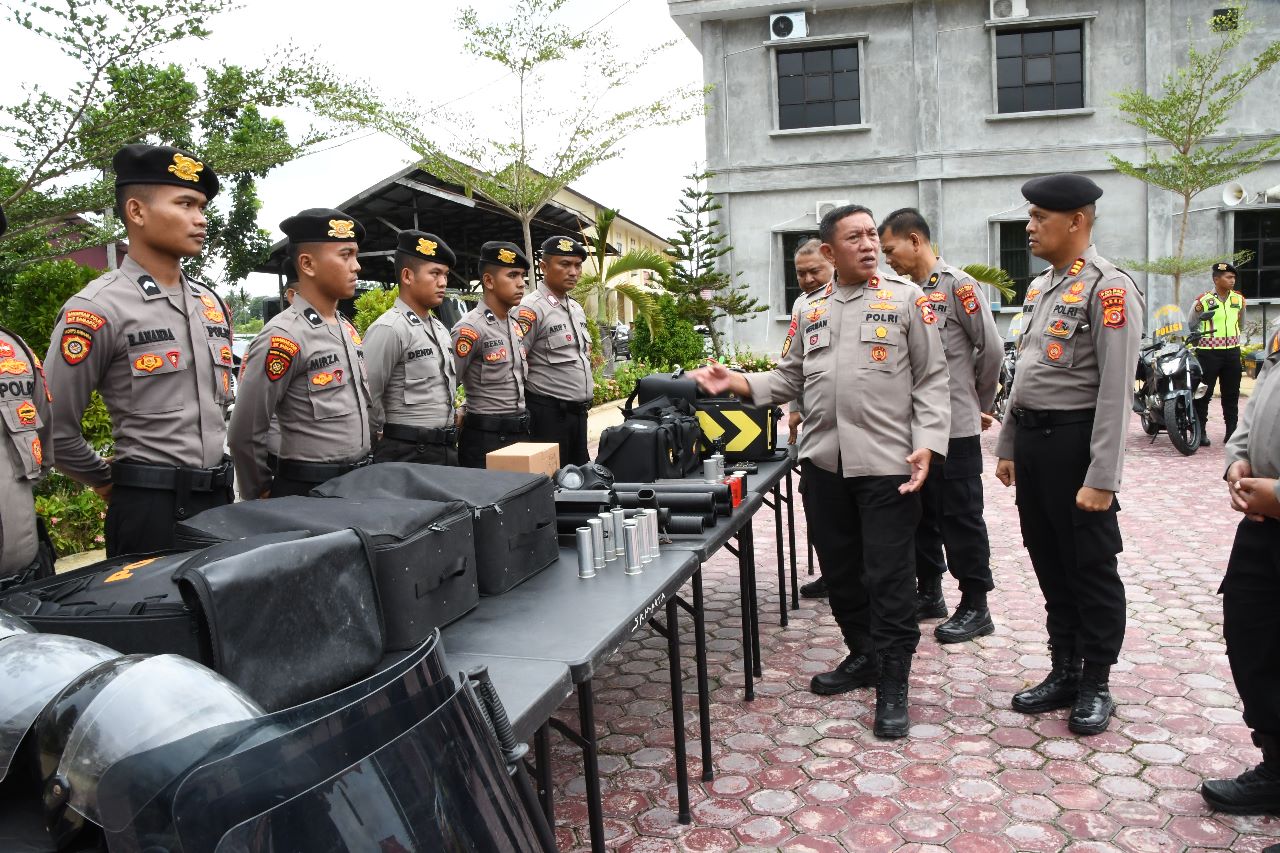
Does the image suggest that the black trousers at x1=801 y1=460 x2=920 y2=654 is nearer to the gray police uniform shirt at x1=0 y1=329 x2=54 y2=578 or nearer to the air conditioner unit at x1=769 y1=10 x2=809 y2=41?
the gray police uniform shirt at x1=0 y1=329 x2=54 y2=578

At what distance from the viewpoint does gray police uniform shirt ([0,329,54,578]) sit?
7.50 feet

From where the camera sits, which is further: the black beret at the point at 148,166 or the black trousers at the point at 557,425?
→ the black trousers at the point at 557,425

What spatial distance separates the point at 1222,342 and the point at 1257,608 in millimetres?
7403

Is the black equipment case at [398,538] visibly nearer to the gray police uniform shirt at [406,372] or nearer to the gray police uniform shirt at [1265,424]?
the gray police uniform shirt at [1265,424]

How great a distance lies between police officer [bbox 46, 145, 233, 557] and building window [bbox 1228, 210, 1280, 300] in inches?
657

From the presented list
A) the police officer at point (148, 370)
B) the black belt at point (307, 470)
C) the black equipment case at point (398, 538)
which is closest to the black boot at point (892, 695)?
the black equipment case at point (398, 538)

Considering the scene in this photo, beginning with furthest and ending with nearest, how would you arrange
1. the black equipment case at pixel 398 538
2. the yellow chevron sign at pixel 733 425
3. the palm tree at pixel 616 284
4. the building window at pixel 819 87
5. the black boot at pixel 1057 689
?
1. the building window at pixel 819 87
2. the palm tree at pixel 616 284
3. the yellow chevron sign at pixel 733 425
4. the black boot at pixel 1057 689
5. the black equipment case at pixel 398 538

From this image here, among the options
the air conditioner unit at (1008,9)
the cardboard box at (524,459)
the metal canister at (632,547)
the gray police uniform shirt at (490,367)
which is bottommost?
the metal canister at (632,547)

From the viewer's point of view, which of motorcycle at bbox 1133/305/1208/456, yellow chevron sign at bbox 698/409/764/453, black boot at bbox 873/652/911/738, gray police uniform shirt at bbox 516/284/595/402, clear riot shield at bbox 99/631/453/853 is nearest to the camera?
clear riot shield at bbox 99/631/453/853

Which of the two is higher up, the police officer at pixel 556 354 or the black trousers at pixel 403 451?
the police officer at pixel 556 354

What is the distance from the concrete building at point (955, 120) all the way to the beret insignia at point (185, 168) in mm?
14300

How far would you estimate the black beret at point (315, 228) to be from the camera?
366 cm

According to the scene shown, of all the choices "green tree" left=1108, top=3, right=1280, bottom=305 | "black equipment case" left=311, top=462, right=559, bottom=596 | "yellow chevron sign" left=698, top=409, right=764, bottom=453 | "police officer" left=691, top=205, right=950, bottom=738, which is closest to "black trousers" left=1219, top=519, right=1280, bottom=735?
"police officer" left=691, top=205, right=950, bottom=738

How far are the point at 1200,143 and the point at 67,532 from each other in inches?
639
